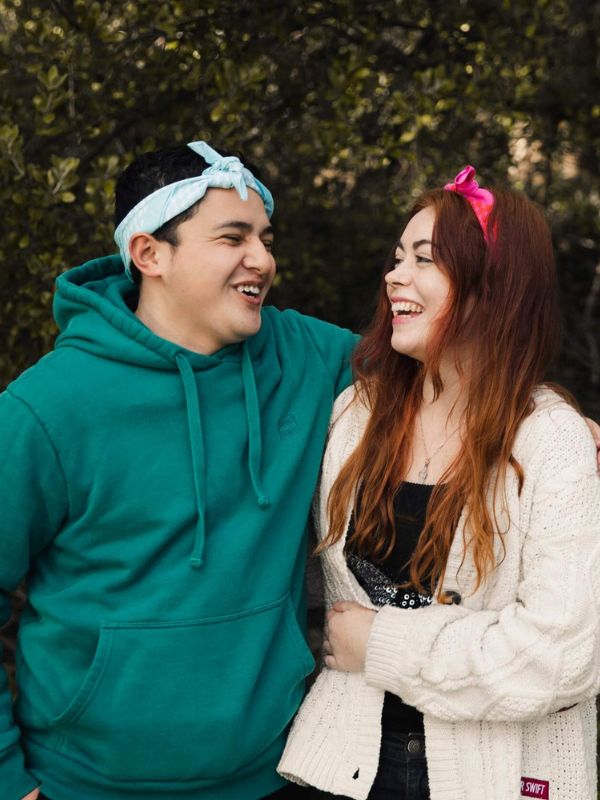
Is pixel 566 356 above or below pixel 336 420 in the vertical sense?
above

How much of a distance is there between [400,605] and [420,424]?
485 millimetres

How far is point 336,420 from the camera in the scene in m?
2.63

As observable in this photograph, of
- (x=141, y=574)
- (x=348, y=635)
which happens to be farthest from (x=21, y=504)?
(x=348, y=635)

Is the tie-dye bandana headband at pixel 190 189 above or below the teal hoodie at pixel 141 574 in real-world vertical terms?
above

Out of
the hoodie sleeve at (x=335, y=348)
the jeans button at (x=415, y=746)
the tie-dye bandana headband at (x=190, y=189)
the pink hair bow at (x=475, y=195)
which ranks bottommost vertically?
the jeans button at (x=415, y=746)

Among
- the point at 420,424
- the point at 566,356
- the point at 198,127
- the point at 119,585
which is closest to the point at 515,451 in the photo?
the point at 420,424

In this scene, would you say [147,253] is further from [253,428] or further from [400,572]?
[400,572]

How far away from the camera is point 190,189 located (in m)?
2.41

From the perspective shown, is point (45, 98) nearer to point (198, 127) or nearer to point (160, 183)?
point (198, 127)

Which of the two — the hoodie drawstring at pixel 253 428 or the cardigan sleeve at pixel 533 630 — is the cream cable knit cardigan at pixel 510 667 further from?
the hoodie drawstring at pixel 253 428

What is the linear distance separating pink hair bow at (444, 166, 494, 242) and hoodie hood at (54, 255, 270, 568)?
68 cm

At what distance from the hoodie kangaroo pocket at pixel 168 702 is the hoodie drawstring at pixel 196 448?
7.0 inches

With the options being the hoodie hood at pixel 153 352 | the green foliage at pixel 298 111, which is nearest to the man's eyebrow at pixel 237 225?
the hoodie hood at pixel 153 352

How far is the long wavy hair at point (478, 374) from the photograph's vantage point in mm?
2316
